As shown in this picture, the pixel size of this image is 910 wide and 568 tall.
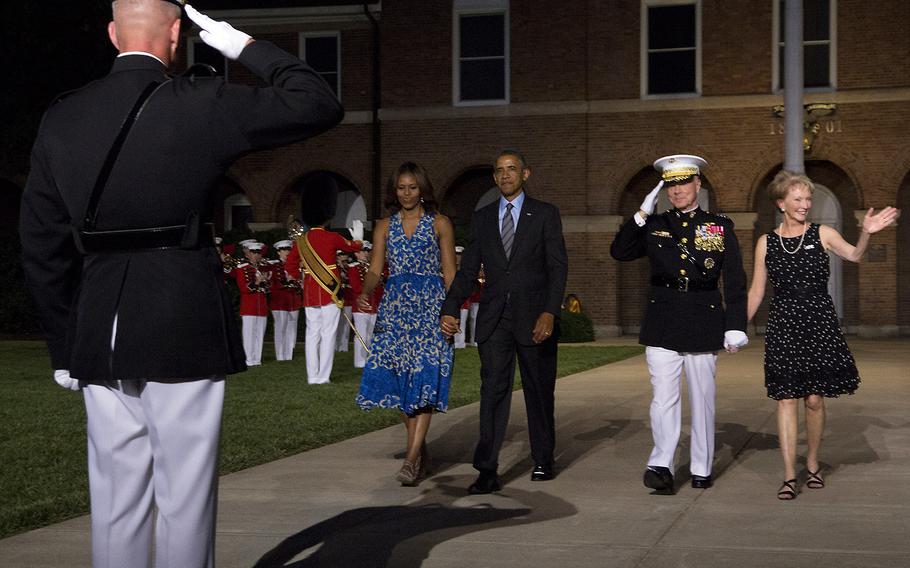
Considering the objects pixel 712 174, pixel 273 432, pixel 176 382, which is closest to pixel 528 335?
pixel 273 432

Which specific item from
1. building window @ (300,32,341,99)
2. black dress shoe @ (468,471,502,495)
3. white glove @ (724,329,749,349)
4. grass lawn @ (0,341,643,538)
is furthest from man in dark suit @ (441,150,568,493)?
building window @ (300,32,341,99)

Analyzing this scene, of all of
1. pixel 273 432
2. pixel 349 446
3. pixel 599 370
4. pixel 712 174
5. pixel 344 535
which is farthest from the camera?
pixel 712 174

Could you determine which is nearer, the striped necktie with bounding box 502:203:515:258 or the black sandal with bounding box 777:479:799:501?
the black sandal with bounding box 777:479:799:501

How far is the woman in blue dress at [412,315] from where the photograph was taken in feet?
29.2

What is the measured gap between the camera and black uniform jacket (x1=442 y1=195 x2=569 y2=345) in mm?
8883

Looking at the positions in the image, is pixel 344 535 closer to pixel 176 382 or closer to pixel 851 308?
pixel 176 382

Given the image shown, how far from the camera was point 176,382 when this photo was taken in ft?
13.5

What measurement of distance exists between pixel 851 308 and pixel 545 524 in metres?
24.8

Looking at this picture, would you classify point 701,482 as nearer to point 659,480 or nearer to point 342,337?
point 659,480

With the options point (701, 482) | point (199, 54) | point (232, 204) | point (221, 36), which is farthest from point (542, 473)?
point (232, 204)

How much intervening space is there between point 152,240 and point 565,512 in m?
4.21

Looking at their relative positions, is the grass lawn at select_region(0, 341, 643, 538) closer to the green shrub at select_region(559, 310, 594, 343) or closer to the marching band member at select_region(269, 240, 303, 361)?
the marching band member at select_region(269, 240, 303, 361)

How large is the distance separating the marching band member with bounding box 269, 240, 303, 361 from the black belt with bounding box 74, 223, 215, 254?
1792 centimetres

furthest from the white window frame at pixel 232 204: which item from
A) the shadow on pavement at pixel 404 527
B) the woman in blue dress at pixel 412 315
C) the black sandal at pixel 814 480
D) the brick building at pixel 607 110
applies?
the black sandal at pixel 814 480
